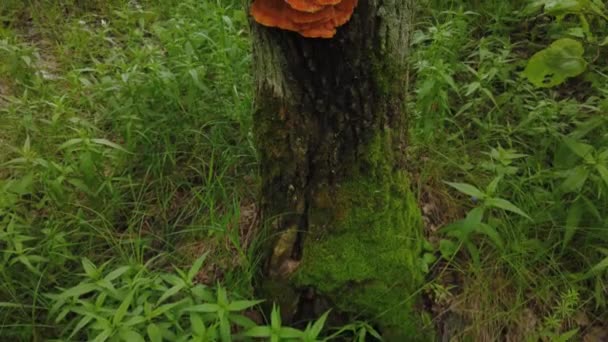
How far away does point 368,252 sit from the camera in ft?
6.77

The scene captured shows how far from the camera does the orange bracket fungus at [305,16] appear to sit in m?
1.43

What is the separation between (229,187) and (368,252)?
2.97ft

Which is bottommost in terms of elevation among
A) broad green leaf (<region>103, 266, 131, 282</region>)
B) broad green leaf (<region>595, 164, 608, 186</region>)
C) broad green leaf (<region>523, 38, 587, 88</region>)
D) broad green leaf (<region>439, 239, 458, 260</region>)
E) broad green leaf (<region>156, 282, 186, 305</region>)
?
broad green leaf (<region>439, 239, 458, 260</region>)

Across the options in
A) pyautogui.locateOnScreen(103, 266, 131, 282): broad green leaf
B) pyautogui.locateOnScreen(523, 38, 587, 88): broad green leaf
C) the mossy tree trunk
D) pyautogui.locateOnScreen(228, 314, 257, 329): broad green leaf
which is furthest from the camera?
pyautogui.locateOnScreen(523, 38, 587, 88): broad green leaf

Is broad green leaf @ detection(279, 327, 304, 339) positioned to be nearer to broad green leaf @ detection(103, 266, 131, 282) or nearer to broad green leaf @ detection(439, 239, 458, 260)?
broad green leaf @ detection(103, 266, 131, 282)

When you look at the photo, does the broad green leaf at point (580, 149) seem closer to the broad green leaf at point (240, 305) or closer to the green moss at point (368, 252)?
the green moss at point (368, 252)

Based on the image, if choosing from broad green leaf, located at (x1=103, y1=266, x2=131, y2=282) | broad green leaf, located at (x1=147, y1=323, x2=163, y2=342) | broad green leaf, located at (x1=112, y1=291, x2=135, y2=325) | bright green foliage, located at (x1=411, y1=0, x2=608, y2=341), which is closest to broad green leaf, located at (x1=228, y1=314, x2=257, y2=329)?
broad green leaf, located at (x1=147, y1=323, x2=163, y2=342)

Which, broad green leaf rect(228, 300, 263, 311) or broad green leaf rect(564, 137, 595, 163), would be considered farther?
broad green leaf rect(564, 137, 595, 163)

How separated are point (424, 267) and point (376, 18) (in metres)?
1.08

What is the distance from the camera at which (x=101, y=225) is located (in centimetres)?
267

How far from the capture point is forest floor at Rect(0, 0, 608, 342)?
214 cm

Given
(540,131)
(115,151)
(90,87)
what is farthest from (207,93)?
(540,131)

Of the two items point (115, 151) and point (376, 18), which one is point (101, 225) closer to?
point (115, 151)

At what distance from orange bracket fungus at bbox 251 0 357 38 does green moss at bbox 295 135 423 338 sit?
0.65m
